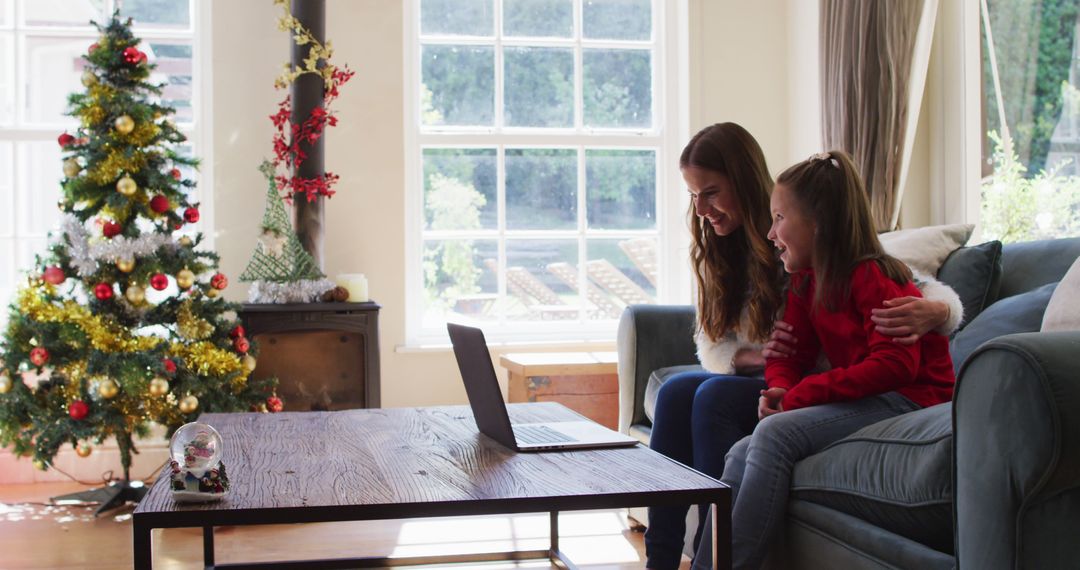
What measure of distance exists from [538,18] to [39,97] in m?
2.30

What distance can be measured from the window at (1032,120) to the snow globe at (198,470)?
3.08m

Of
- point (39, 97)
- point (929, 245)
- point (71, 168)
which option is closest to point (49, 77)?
point (39, 97)

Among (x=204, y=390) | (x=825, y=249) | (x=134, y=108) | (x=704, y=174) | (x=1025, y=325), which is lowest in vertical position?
(x=204, y=390)

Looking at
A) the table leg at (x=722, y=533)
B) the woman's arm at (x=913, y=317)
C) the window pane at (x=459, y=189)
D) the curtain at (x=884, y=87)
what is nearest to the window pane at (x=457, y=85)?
the window pane at (x=459, y=189)

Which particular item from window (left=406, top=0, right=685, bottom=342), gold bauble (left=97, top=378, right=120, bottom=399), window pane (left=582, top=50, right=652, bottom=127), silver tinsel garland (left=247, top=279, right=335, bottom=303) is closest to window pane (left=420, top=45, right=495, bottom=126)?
window (left=406, top=0, right=685, bottom=342)

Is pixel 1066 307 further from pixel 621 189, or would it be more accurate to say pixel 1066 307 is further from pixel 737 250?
pixel 621 189

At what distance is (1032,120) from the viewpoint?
12.0 feet

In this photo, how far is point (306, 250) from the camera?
13.4ft

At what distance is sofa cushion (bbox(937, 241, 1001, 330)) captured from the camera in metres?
2.75

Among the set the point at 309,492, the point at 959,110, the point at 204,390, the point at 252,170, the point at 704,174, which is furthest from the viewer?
the point at 252,170

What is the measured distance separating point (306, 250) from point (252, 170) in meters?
0.67

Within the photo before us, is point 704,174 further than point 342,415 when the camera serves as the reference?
Yes

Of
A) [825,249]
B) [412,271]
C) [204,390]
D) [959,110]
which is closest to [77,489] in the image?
[204,390]

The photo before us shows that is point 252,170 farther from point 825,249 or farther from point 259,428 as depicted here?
point 825,249
